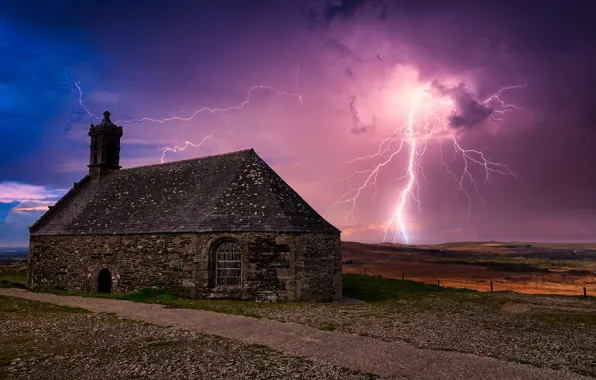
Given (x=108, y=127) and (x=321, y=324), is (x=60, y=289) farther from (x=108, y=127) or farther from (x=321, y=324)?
(x=321, y=324)

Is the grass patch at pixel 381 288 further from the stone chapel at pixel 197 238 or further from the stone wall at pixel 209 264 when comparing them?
the stone chapel at pixel 197 238

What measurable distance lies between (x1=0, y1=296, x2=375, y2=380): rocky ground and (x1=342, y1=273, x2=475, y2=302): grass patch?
14362mm

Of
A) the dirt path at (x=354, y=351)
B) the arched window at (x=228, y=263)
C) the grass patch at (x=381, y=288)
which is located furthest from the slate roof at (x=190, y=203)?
the dirt path at (x=354, y=351)

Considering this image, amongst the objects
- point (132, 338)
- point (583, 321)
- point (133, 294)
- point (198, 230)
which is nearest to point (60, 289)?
point (133, 294)

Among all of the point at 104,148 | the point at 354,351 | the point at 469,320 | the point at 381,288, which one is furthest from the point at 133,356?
the point at 104,148

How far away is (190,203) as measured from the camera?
2405 centimetres

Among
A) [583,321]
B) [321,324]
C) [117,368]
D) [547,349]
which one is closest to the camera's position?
[117,368]

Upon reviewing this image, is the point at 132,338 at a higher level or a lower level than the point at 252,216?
lower

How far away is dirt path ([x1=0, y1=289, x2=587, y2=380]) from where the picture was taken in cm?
848

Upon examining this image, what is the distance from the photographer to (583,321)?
15125 mm

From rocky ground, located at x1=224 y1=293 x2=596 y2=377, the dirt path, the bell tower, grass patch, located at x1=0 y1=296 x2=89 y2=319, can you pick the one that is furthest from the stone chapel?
the dirt path

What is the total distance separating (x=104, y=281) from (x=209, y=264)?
9.38 meters

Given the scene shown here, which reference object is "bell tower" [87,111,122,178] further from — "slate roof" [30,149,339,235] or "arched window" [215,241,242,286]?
"arched window" [215,241,242,286]

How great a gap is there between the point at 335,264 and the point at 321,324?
981cm
